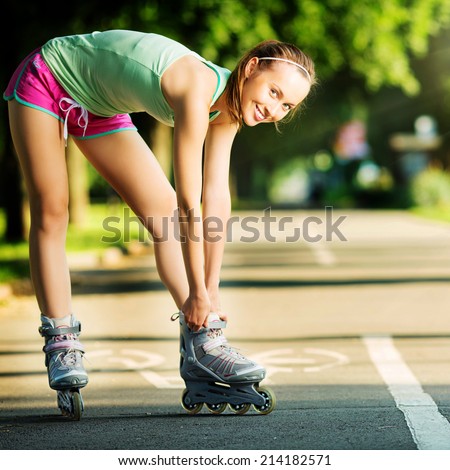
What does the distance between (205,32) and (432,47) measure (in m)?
28.9

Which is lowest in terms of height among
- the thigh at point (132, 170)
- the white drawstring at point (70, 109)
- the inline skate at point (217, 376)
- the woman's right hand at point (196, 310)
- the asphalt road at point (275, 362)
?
the asphalt road at point (275, 362)

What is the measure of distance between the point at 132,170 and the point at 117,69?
538mm

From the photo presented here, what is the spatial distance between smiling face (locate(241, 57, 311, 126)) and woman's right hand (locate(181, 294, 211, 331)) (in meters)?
0.76

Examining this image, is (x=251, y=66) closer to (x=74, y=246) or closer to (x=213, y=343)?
(x=213, y=343)

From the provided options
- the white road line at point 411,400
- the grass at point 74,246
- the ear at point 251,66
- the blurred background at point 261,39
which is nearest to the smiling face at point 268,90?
the ear at point 251,66

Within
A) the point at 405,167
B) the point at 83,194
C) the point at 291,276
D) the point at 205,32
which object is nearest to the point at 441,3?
the point at 205,32

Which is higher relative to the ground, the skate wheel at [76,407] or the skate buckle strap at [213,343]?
the skate buckle strap at [213,343]

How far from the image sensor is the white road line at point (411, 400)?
4063 millimetres

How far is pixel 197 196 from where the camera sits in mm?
4398

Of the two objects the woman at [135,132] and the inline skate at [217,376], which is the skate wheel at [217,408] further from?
the woman at [135,132]

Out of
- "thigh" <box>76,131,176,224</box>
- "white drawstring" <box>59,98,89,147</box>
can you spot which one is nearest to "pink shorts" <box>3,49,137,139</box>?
"white drawstring" <box>59,98,89,147</box>

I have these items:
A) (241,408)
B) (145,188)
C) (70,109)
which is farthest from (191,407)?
(70,109)

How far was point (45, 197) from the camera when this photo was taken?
4.70m
